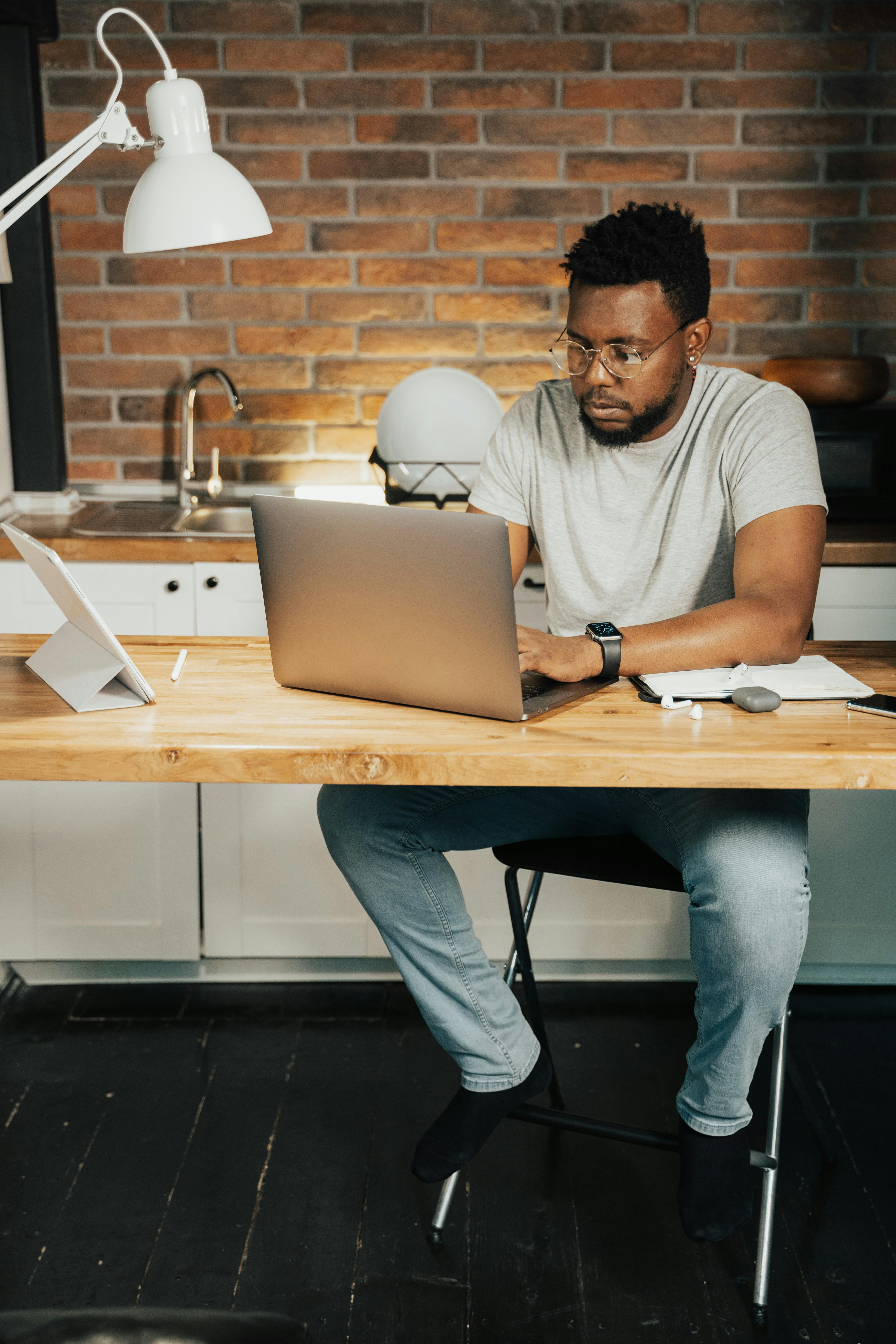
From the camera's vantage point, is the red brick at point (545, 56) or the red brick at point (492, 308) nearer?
the red brick at point (545, 56)

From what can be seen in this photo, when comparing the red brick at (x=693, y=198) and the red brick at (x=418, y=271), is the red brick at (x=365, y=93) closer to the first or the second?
the red brick at (x=418, y=271)

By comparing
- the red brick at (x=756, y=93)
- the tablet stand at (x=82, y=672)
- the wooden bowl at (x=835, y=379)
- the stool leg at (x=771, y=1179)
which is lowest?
the stool leg at (x=771, y=1179)

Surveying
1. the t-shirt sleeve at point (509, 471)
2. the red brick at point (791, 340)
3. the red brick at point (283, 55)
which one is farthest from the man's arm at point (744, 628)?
the red brick at point (283, 55)

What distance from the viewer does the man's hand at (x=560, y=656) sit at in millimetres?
1452

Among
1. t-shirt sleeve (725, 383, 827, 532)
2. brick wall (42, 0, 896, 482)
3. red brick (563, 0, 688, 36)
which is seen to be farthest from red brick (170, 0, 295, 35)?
t-shirt sleeve (725, 383, 827, 532)

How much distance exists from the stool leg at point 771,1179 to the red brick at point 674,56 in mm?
2127

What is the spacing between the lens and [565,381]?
6.66ft

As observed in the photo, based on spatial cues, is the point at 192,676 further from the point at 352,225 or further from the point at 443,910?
the point at 352,225

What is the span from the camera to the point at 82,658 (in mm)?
1438

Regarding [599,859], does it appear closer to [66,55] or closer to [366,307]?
[366,307]

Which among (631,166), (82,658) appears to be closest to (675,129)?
(631,166)

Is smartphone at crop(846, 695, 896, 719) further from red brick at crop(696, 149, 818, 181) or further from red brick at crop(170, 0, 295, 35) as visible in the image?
red brick at crop(170, 0, 295, 35)

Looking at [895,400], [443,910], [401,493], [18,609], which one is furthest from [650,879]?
[895,400]

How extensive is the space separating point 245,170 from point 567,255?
1.26m
